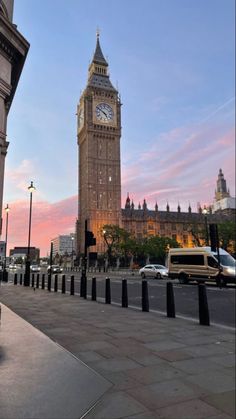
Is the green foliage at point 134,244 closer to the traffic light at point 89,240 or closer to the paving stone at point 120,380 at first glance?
the traffic light at point 89,240

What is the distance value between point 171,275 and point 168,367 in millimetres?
21892

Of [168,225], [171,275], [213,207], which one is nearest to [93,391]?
[171,275]

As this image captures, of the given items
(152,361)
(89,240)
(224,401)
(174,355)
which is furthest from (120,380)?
(89,240)

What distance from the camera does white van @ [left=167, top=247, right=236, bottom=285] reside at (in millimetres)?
22078

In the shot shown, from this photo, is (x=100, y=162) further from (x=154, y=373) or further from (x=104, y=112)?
(x=154, y=373)

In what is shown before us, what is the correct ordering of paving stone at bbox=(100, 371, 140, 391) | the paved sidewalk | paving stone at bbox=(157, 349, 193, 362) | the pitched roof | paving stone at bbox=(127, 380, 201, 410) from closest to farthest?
1. the paved sidewalk
2. paving stone at bbox=(127, 380, 201, 410)
3. paving stone at bbox=(100, 371, 140, 391)
4. paving stone at bbox=(157, 349, 193, 362)
5. the pitched roof

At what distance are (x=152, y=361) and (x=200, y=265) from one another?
19652 millimetres

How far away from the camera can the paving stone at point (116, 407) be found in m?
3.14

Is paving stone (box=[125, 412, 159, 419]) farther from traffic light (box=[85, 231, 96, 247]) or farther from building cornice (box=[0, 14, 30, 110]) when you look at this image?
traffic light (box=[85, 231, 96, 247])

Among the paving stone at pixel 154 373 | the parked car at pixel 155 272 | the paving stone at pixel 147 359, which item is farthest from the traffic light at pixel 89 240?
the parked car at pixel 155 272

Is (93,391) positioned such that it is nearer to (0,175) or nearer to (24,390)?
(24,390)

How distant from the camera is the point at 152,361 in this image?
4.98m

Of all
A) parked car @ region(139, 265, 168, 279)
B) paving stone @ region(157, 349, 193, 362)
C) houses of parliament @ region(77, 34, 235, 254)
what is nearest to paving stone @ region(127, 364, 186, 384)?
paving stone @ region(157, 349, 193, 362)

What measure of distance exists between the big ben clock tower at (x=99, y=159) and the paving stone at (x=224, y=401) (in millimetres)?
110518
